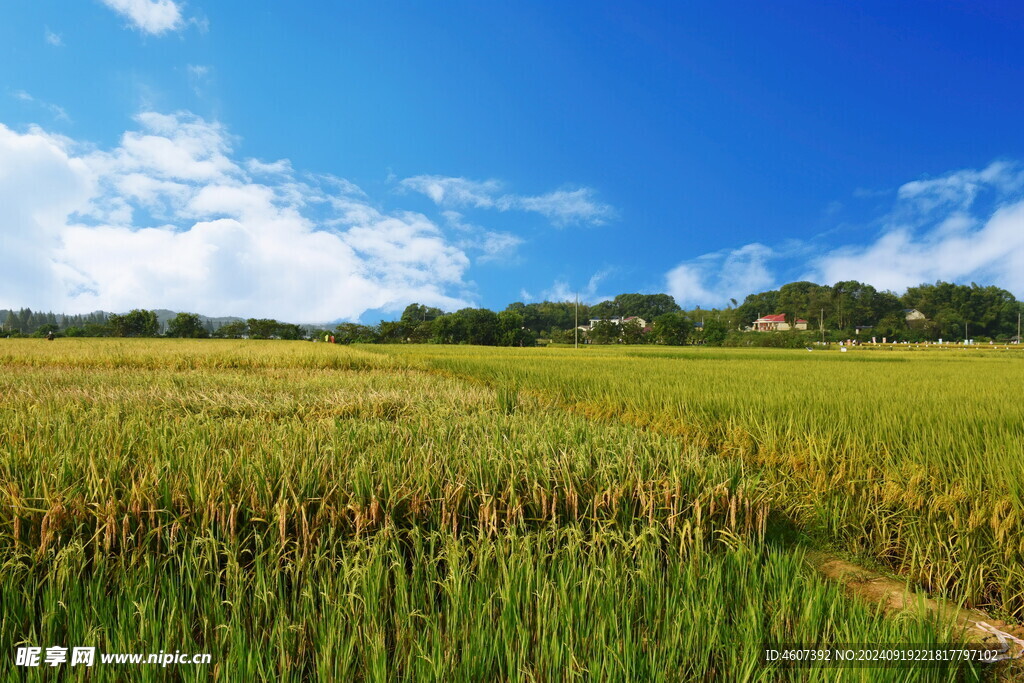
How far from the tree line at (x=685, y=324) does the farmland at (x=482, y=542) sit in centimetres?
4381

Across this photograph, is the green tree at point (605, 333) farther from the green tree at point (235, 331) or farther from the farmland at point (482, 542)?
the farmland at point (482, 542)

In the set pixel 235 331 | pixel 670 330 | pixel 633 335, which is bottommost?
pixel 633 335

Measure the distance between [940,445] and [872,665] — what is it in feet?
10.1

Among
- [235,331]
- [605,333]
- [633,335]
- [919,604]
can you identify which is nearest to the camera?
[919,604]

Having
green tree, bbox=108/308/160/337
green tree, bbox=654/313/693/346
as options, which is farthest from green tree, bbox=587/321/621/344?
green tree, bbox=108/308/160/337

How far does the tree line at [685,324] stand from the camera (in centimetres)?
5738

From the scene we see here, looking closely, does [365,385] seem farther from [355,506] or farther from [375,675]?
[375,675]

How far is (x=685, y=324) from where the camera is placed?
191 feet

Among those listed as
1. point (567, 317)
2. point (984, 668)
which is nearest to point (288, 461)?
point (984, 668)

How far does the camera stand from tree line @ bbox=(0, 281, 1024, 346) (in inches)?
2259

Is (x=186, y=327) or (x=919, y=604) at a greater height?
(x=186, y=327)

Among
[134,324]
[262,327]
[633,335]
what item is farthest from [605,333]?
[134,324]

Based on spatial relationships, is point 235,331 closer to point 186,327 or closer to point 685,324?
point 186,327

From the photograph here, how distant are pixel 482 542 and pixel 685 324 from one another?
60796mm
